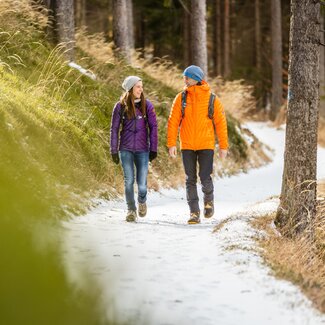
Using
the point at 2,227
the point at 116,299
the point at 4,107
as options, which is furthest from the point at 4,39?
the point at 116,299

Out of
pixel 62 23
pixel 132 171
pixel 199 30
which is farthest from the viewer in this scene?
pixel 199 30

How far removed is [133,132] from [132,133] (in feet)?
0.06

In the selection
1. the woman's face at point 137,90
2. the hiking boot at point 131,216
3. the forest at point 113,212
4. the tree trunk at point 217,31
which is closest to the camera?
the forest at point 113,212

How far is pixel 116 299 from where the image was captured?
4.40m

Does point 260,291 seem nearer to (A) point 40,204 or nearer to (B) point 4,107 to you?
(A) point 40,204

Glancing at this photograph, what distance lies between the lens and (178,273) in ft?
16.6

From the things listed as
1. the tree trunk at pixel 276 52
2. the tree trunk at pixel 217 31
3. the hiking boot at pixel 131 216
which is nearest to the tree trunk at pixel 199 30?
the hiking boot at pixel 131 216

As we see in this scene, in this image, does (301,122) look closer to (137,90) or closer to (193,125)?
(193,125)

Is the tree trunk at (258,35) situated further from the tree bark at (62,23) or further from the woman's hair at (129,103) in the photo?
the woman's hair at (129,103)

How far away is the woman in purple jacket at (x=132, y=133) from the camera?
759 cm

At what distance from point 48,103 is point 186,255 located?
179 inches

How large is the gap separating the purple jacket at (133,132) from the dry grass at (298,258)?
1.68m

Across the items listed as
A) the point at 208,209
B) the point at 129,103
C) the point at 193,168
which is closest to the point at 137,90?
the point at 129,103

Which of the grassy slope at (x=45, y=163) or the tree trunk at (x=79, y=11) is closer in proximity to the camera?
the grassy slope at (x=45, y=163)
